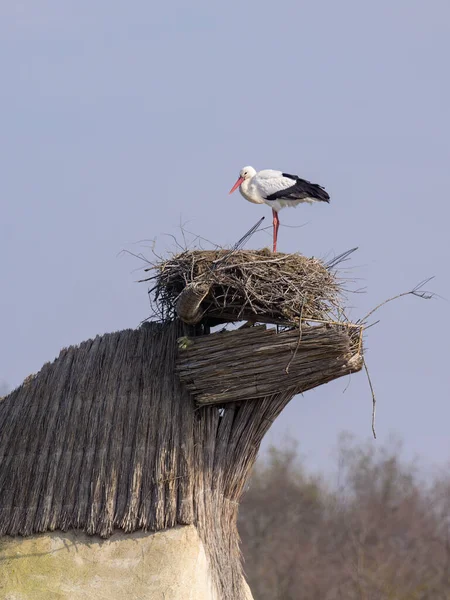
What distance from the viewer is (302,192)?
11.4 metres

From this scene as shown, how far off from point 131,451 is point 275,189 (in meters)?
3.10

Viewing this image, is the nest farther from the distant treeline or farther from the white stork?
the distant treeline

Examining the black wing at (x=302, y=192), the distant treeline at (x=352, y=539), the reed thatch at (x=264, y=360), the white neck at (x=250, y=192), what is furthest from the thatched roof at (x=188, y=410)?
the distant treeline at (x=352, y=539)

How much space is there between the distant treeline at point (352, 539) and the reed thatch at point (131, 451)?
40.7 feet

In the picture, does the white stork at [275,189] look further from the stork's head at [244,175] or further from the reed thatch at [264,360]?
the reed thatch at [264,360]

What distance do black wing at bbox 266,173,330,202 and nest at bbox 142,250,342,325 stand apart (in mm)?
1205

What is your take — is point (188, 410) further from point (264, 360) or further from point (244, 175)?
point (244, 175)

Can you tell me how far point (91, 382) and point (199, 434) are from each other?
119 cm

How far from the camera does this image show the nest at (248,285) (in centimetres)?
973

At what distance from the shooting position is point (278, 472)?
24.6 metres

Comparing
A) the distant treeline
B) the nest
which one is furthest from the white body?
the distant treeline

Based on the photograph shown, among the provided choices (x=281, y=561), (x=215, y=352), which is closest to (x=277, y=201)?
(x=215, y=352)

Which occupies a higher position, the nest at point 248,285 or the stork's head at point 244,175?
the stork's head at point 244,175

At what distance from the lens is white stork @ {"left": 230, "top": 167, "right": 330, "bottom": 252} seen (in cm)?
1141
